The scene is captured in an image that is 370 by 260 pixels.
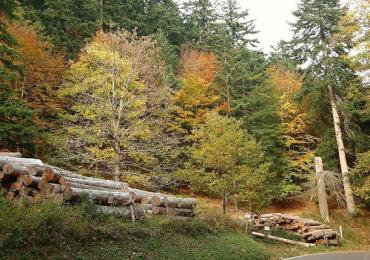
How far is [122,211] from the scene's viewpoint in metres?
12.7

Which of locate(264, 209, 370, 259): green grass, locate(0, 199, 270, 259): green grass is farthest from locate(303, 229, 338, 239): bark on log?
locate(0, 199, 270, 259): green grass

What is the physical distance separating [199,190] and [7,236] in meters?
23.3

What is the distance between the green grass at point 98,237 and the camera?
8094mm

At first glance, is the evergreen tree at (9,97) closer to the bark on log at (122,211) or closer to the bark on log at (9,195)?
the bark on log at (9,195)

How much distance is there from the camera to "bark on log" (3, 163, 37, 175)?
10.9 meters

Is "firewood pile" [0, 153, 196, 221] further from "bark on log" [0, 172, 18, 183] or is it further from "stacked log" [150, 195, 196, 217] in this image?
"stacked log" [150, 195, 196, 217]

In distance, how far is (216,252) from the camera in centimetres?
1284

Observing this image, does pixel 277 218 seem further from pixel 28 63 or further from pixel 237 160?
pixel 28 63

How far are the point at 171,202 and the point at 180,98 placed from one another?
57.2 ft

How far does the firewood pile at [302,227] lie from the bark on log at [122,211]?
9.72 meters

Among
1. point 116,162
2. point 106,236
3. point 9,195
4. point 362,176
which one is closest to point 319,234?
point 362,176

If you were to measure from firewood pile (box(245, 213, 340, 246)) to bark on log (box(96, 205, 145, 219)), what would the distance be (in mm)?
9722

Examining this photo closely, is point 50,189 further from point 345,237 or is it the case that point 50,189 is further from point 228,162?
point 345,237

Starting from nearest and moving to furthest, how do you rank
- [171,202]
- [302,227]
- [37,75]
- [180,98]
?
[171,202], [302,227], [37,75], [180,98]
